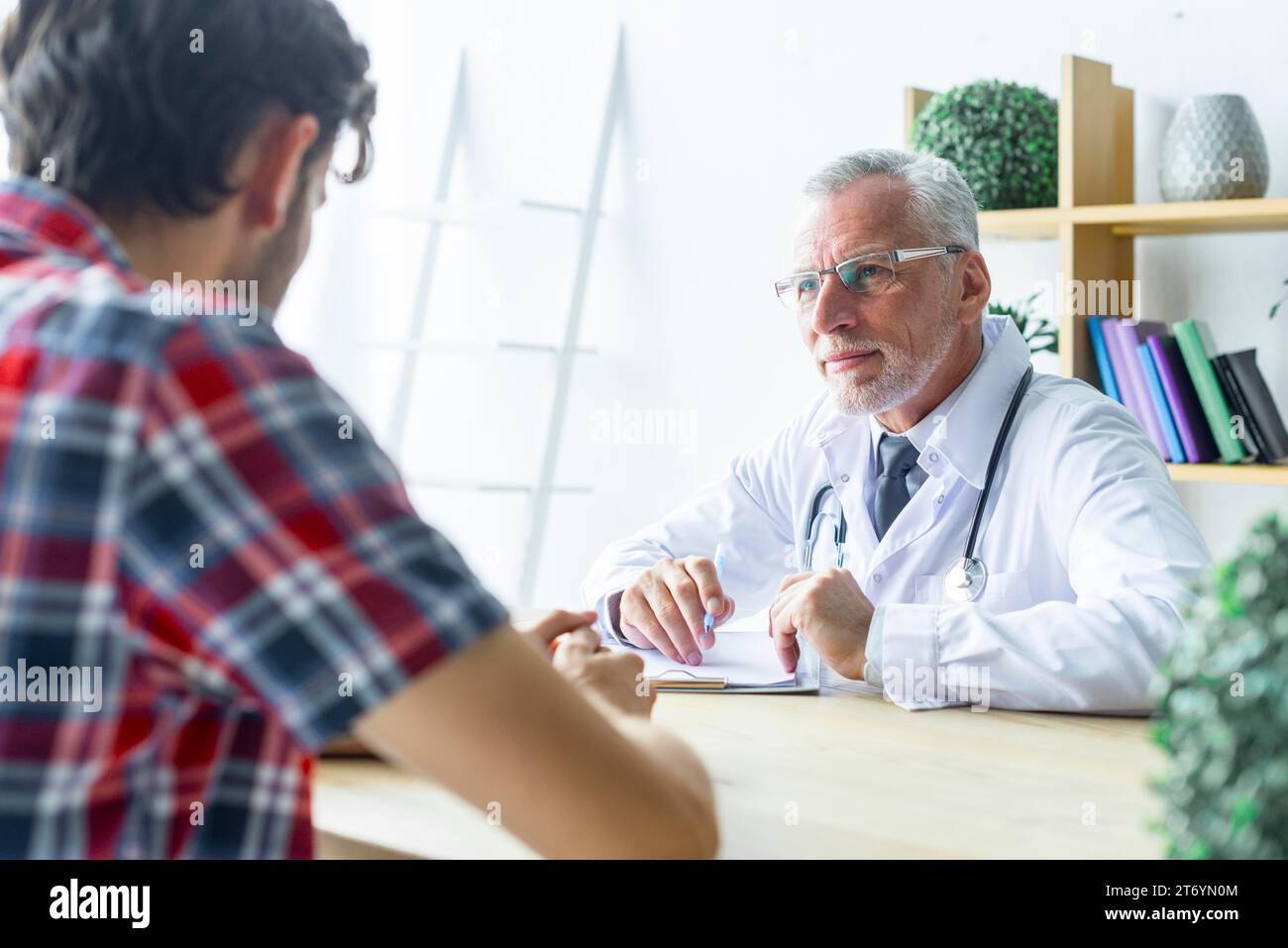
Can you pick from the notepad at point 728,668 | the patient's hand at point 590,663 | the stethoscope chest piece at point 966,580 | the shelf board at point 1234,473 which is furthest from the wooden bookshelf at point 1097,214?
the patient's hand at point 590,663

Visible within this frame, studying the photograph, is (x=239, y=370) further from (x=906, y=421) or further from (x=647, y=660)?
(x=906, y=421)

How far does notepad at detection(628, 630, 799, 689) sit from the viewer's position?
5.34ft

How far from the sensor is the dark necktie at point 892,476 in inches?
85.9

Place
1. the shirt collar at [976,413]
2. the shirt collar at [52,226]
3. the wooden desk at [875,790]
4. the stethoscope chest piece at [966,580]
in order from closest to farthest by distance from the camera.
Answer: the shirt collar at [52,226], the wooden desk at [875,790], the stethoscope chest piece at [966,580], the shirt collar at [976,413]

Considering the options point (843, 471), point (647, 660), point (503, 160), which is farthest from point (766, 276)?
→ point (647, 660)

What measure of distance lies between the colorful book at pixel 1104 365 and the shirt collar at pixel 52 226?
2.16 meters

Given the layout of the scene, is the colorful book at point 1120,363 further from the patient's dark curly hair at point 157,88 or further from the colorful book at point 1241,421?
the patient's dark curly hair at point 157,88

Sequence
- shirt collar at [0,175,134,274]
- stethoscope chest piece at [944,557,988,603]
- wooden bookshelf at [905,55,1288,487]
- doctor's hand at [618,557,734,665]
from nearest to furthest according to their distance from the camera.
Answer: shirt collar at [0,175,134,274] → doctor's hand at [618,557,734,665] → stethoscope chest piece at [944,557,988,603] → wooden bookshelf at [905,55,1288,487]

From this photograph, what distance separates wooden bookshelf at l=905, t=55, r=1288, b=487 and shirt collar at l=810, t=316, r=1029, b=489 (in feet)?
1.45

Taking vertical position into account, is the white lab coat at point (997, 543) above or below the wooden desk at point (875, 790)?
above

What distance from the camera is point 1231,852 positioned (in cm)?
65
